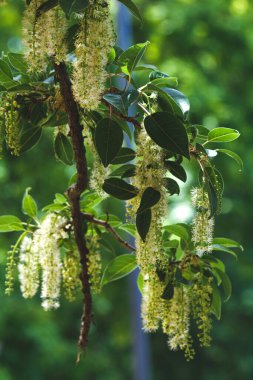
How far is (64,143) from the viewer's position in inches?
39.4

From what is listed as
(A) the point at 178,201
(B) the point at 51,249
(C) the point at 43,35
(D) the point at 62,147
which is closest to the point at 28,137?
(D) the point at 62,147

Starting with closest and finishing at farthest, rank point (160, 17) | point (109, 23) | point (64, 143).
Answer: point (109, 23)
point (64, 143)
point (160, 17)

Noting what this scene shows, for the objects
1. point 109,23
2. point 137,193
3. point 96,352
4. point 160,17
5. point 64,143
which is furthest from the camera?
point 160,17

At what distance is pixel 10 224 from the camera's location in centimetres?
104

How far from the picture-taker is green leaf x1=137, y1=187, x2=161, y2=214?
79 cm

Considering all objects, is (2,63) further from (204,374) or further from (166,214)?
(204,374)

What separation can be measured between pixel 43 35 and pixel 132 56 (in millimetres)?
142

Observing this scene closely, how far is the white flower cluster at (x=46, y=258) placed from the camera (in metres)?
1.00

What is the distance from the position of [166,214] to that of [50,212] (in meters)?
0.23

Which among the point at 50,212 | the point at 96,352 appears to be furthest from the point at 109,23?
the point at 96,352

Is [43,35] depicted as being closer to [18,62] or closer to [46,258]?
[18,62]

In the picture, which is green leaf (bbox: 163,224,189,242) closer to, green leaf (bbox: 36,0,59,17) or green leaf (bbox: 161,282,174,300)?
green leaf (bbox: 161,282,174,300)

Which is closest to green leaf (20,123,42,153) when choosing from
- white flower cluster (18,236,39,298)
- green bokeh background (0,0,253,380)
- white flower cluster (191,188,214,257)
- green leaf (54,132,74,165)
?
green leaf (54,132,74,165)

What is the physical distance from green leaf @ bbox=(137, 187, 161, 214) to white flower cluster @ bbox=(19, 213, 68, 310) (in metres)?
0.22
